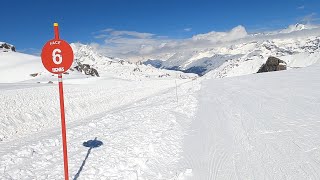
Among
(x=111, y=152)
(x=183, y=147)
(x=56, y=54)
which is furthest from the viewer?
(x=183, y=147)

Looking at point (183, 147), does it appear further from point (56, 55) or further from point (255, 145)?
point (56, 55)

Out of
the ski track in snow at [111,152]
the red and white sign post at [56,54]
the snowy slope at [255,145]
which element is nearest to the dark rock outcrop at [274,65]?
the snowy slope at [255,145]

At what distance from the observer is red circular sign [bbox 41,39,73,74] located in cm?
637

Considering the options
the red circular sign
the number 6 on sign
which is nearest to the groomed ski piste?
the red circular sign

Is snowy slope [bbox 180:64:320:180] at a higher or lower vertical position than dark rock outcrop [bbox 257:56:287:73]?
lower

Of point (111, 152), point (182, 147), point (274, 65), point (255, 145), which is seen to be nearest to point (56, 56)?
point (111, 152)

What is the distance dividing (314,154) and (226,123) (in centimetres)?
561

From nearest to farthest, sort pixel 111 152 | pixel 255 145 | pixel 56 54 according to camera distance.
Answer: pixel 56 54, pixel 111 152, pixel 255 145

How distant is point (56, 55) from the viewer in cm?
641

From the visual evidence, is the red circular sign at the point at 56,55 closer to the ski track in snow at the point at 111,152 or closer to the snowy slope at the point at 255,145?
the ski track in snow at the point at 111,152

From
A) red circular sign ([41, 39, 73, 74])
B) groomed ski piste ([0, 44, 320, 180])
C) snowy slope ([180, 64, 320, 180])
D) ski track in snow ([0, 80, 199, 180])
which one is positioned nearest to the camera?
red circular sign ([41, 39, 73, 74])

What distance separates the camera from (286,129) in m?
11.8

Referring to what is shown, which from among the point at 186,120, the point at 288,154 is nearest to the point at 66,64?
the point at 288,154

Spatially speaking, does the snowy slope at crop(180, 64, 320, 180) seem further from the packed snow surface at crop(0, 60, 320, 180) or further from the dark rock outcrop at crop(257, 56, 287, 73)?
the dark rock outcrop at crop(257, 56, 287, 73)
